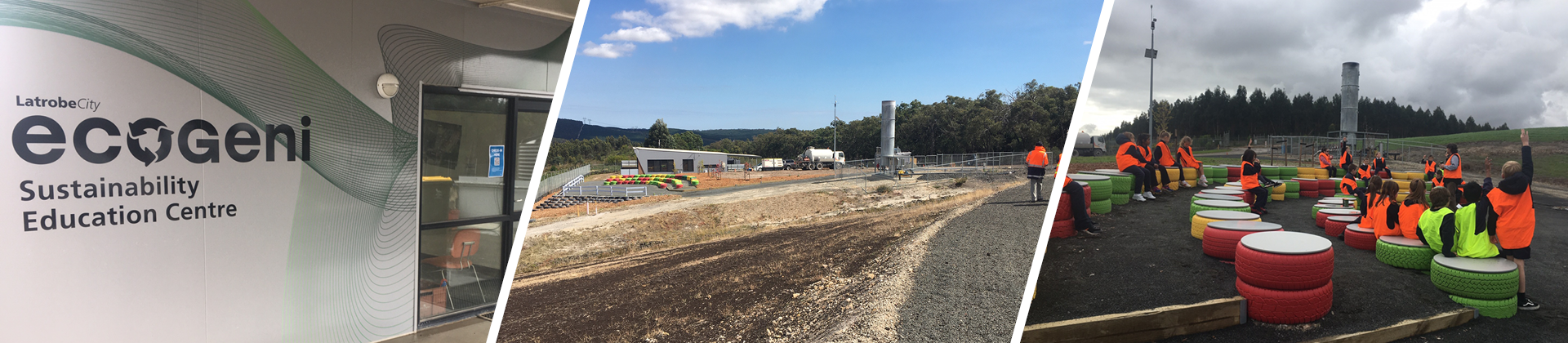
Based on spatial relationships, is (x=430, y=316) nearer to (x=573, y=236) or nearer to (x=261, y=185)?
(x=261, y=185)

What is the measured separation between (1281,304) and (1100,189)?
6.77 ft

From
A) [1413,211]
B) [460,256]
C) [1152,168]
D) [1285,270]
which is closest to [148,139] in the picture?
[460,256]

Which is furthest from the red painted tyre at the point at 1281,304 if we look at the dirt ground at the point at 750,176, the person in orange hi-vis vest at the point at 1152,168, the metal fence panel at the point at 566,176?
the metal fence panel at the point at 566,176

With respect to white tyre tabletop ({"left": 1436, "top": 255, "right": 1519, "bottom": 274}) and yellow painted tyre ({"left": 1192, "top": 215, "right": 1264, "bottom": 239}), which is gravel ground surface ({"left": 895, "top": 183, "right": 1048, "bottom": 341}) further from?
white tyre tabletop ({"left": 1436, "top": 255, "right": 1519, "bottom": 274})

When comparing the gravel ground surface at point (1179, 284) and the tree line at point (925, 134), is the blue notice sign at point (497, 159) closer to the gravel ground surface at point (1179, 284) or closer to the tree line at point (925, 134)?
the tree line at point (925, 134)

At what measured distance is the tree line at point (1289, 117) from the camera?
717 centimetres

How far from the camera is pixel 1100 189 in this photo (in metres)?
5.16

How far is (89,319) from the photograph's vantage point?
3.04 metres

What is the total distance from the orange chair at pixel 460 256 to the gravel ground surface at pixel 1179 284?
4179 mm

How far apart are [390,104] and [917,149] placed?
160 inches

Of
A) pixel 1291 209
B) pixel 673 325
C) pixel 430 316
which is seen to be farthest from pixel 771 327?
pixel 1291 209

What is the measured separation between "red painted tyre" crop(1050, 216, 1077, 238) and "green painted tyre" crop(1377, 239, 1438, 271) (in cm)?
232

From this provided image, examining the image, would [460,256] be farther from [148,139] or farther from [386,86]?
[148,139]

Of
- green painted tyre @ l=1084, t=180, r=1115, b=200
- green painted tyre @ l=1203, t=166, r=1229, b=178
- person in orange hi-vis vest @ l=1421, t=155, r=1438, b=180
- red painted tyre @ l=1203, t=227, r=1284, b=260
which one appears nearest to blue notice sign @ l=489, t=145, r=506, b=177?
green painted tyre @ l=1084, t=180, r=1115, b=200
